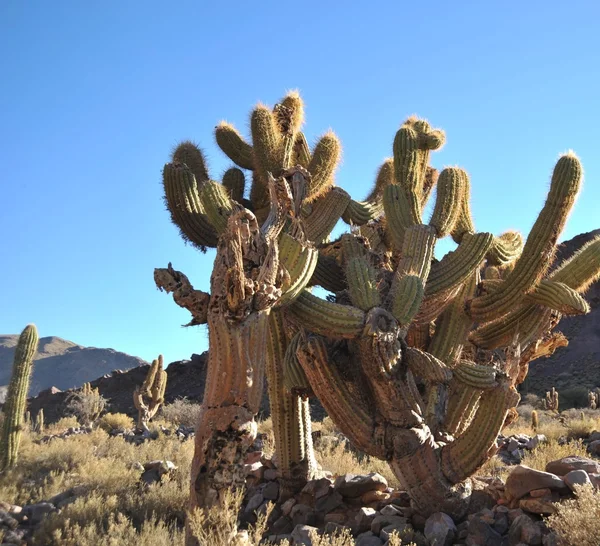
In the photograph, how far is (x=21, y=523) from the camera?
8352mm

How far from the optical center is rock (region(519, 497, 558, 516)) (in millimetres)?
6092

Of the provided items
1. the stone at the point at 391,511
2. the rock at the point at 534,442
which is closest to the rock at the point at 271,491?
the stone at the point at 391,511

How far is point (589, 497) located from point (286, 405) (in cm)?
411

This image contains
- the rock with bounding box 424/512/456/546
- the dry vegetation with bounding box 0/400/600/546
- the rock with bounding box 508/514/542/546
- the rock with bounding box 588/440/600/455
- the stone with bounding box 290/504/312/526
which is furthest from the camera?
the rock with bounding box 588/440/600/455

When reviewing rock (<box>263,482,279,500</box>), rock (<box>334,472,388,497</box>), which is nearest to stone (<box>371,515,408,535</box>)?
rock (<box>334,472,388,497</box>)

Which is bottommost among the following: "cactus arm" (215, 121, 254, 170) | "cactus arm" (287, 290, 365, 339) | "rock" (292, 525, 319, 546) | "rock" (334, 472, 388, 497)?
"rock" (292, 525, 319, 546)

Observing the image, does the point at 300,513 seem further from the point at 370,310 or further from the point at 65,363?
the point at 65,363

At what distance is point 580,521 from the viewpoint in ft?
16.8

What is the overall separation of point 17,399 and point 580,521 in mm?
12029

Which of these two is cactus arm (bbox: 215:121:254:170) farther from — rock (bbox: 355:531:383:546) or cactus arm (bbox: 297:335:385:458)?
rock (bbox: 355:531:383:546)

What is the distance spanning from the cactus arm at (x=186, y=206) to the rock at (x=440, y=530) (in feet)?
14.0

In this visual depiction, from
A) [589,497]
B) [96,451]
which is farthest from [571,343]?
[589,497]

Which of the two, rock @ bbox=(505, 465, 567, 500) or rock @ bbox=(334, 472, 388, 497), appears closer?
rock @ bbox=(505, 465, 567, 500)

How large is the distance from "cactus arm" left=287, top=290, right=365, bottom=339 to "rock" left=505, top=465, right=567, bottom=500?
2.43 m
